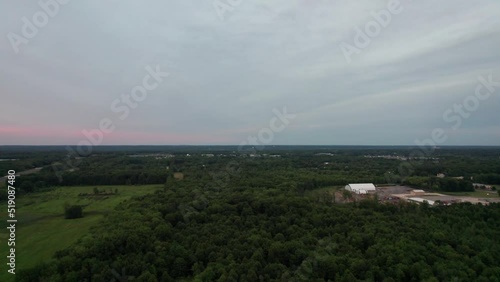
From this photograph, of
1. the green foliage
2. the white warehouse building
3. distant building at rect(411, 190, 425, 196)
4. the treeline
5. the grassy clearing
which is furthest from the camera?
the white warehouse building

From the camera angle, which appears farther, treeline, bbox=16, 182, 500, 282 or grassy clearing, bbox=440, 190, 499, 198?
grassy clearing, bbox=440, 190, 499, 198

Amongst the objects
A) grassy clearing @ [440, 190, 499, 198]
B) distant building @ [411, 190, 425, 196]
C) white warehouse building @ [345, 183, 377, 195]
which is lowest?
grassy clearing @ [440, 190, 499, 198]

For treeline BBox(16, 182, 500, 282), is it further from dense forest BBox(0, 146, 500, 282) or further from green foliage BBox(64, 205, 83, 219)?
green foliage BBox(64, 205, 83, 219)

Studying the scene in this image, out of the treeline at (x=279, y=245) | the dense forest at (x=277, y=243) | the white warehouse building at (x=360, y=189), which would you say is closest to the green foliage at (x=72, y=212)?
the treeline at (x=279, y=245)

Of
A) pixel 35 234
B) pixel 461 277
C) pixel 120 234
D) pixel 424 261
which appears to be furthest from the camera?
A: pixel 35 234

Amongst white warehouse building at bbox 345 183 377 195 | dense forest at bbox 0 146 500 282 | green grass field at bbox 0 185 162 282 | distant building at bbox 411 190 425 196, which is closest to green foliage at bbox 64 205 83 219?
green grass field at bbox 0 185 162 282

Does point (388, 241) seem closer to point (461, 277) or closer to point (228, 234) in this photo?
point (461, 277)

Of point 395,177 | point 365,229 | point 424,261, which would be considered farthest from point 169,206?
point 395,177
